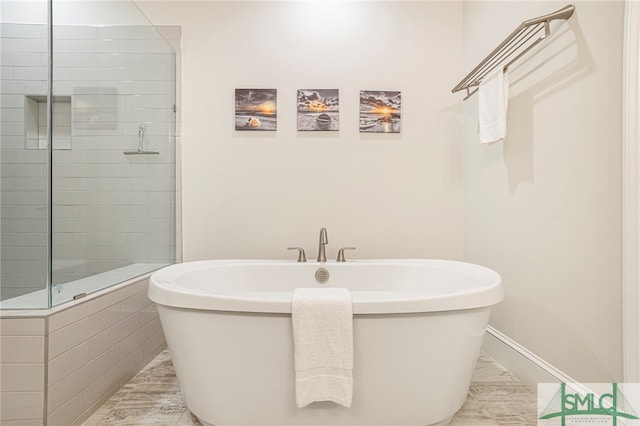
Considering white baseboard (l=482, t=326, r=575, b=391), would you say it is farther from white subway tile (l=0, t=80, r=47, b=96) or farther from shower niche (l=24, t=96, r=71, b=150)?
white subway tile (l=0, t=80, r=47, b=96)

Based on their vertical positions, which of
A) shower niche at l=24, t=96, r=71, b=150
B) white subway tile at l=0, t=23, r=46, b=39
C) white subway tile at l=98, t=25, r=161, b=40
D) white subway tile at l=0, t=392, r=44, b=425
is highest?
white subway tile at l=98, t=25, r=161, b=40

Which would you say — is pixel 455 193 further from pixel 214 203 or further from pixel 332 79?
pixel 214 203

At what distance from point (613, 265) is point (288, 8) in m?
2.34

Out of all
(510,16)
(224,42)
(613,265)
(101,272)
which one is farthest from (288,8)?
(613,265)

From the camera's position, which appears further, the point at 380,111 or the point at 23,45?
the point at 380,111

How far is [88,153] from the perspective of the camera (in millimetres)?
1954

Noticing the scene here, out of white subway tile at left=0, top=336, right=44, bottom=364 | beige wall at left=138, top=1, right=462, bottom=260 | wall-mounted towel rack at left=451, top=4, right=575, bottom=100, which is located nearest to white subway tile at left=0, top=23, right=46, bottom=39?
beige wall at left=138, top=1, right=462, bottom=260

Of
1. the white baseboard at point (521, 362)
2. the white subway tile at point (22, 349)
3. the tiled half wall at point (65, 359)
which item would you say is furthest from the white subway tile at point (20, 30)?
the white baseboard at point (521, 362)

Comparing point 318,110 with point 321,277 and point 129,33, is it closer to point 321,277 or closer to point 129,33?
point 321,277

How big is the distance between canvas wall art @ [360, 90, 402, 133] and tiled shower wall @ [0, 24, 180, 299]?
1.30 meters

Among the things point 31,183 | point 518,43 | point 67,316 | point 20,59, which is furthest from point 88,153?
point 518,43

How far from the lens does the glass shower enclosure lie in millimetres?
1634

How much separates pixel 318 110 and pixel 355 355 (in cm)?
168

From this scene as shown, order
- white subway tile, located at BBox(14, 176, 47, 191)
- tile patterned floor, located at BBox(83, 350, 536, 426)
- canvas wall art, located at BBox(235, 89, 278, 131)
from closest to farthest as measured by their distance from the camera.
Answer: tile patterned floor, located at BBox(83, 350, 536, 426)
white subway tile, located at BBox(14, 176, 47, 191)
canvas wall art, located at BBox(235, 89, 278, 131)
